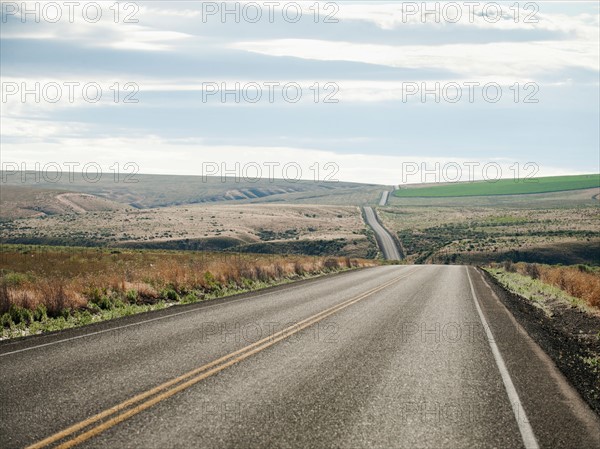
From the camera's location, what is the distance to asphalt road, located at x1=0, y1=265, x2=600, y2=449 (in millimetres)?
6070

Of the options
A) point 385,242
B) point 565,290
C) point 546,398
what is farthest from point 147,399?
point 385,242

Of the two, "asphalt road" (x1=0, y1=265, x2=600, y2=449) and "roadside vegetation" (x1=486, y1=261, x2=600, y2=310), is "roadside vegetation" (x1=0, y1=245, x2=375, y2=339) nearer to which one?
"asphalt road" (x1=0, y1=265, x2=600, y2=449)

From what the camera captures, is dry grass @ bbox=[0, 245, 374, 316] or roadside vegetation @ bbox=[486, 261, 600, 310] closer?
dry grass @ bbox=[0, 245, 374, 316]

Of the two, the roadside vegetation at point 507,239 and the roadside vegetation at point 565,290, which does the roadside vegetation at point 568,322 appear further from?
the roadside vegetation at point 507,239

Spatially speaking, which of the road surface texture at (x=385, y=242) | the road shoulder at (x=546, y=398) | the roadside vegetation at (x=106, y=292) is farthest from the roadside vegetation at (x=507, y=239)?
the road shoulder at (x=546, y=398)

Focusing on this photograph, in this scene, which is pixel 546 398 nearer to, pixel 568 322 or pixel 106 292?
pixel 568 322

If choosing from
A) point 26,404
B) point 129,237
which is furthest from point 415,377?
point 129,237

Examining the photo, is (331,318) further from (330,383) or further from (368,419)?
(368,419)

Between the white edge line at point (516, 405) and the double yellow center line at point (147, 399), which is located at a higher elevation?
the double yellow center line at point (147, 399)

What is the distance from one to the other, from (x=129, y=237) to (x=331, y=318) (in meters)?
89.6

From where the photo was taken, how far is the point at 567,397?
784 centimetres

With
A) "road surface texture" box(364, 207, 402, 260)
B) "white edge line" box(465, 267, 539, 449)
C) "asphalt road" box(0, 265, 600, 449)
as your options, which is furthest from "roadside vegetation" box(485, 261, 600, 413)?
"road surface texture" box(364, 207, 402, 260)

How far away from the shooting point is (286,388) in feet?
25.5

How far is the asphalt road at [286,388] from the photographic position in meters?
6.07
